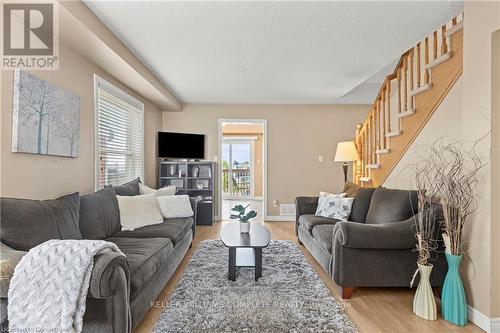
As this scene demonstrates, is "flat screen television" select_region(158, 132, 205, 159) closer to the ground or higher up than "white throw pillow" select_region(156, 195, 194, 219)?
higher up

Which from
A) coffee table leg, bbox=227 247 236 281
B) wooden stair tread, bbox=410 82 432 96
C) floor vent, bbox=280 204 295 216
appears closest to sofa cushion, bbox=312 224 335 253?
coffee table leg, bbox=227 247 236 281

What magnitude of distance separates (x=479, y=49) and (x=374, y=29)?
92cm

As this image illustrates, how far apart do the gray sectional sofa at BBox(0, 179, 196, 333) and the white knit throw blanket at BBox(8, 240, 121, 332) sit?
0.07m

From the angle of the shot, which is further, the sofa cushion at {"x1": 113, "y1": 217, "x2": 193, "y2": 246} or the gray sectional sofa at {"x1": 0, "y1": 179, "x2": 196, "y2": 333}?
the sofa cushion at {"x1": 113, "y1": 217, "x2": 193, "y2": 246}

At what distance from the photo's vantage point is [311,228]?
10.9ft

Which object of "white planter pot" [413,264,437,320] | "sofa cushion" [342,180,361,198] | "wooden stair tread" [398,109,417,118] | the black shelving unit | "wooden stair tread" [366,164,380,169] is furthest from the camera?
the black shelving unit

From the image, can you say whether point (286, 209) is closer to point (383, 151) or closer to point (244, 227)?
point (383, 151)

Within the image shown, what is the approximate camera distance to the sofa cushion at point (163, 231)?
2746 mm

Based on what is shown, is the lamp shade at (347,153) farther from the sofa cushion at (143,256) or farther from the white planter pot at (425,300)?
the sofa cushion at (143,256)

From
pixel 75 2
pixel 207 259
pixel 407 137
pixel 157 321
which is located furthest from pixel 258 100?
pixel 157 321

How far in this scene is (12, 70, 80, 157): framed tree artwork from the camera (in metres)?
2.08

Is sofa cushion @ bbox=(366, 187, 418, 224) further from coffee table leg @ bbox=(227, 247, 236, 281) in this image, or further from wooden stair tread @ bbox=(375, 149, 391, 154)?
coffee table leg @ bbox=(227, 247, 236, 281)

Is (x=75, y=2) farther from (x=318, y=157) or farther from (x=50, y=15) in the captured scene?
(x=318, y=157)

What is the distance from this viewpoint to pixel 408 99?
3377mm
